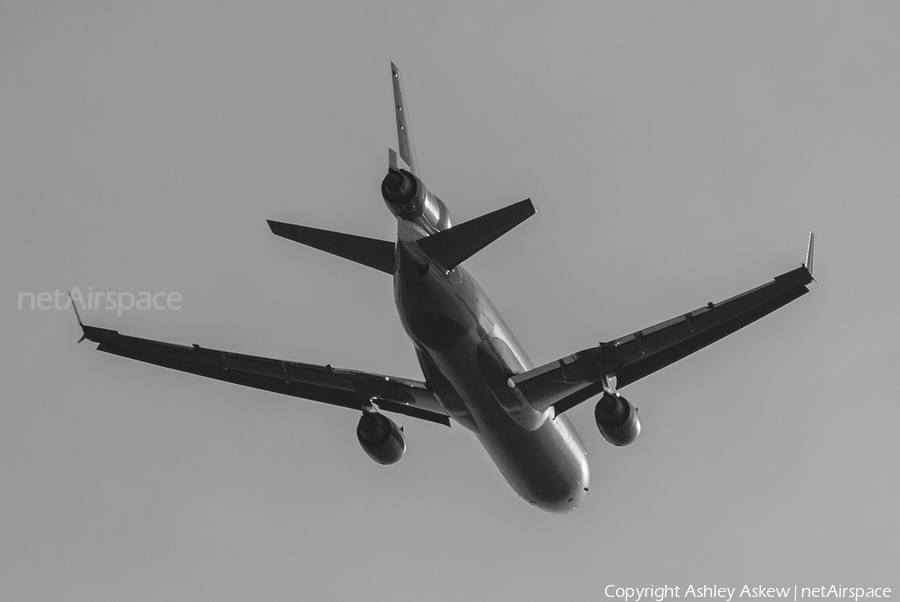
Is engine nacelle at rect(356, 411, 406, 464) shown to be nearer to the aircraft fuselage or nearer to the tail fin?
the aircraft fuselage

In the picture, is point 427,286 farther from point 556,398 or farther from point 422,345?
point 556,398

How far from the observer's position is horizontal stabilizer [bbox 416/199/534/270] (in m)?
19.8

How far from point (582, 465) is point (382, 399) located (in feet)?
22.0

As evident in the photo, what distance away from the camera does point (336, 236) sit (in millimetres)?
21281

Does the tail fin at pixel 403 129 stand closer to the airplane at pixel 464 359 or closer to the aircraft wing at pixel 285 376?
the airplane at pixel 464 359

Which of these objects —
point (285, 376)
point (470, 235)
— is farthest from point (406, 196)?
point (285, 376)

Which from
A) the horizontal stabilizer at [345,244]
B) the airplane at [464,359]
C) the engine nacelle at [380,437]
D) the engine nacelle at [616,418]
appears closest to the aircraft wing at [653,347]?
the airplane at [464,359]

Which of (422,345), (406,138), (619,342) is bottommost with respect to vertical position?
(422,345)

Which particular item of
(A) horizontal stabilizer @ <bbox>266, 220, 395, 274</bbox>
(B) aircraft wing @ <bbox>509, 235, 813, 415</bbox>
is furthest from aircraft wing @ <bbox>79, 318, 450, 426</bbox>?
(A) horizontal stabilizer @ <bbox>266, 220, 395, 274</bbox>

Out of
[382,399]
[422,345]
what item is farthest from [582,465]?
[422,345]

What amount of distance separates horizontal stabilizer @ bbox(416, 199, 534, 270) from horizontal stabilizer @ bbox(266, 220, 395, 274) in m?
0.96

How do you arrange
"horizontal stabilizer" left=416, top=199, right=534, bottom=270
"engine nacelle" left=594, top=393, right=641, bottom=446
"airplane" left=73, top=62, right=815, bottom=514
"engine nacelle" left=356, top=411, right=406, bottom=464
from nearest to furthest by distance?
1. "horizontal stabilizer" left=416, top=199, right=534, bottom=270
2. "airplane" left=73, top=62, right=815, bottom=514
3. "engine nacelle" left=594, top=393, right=641, bottom=446
4. "engine nacelle" left=356, top=411, right=406, bottom=464

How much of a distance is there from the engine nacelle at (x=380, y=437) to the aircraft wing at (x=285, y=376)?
1.88 feet

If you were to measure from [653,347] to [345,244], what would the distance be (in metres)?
7.47
